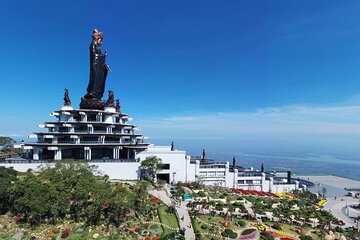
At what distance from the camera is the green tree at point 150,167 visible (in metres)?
61.8

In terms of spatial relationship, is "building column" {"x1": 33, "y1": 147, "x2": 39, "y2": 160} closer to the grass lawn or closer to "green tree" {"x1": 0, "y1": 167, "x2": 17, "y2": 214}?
"green tree" {"x1": 0, "y1": 167, "x2": 17, "y2": 214}

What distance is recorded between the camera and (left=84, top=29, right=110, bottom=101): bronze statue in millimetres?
70188

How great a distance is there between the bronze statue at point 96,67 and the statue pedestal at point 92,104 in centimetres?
169

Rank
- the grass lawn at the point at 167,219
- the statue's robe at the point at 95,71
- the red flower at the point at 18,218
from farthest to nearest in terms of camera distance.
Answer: the statue's robe at the point at 95,71
the grass lawn at the point at 167,219
the red flower at the point at 18,218

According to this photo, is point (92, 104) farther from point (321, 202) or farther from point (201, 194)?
point (321, 202)

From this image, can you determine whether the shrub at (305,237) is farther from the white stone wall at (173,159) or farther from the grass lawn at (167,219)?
the white stone wall at (173,159)

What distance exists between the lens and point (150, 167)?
61656 mm

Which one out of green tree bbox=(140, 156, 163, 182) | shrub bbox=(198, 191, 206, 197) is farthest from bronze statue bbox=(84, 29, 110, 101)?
shrub bbox=(198, 191, 206, 197)

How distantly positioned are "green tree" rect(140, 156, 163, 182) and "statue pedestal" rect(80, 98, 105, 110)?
18700mm

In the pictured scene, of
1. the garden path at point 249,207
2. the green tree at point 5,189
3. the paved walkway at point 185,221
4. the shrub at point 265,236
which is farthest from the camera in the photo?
the garden path at point 249,207

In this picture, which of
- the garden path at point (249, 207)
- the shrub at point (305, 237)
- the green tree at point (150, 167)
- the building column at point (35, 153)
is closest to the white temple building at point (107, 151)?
the building column at point (35, 153)

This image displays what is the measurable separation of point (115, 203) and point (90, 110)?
3265 cm

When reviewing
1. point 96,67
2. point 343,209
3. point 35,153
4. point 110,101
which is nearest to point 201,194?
point 110,101

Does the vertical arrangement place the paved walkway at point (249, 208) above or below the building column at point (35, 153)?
below
